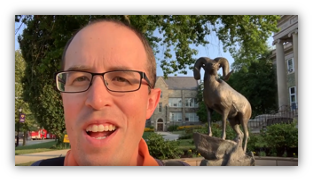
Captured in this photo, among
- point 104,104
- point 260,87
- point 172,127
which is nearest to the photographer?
point 104,104

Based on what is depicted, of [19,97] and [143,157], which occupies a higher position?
[19,97]

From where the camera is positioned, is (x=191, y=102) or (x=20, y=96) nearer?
(x=20, y=96)

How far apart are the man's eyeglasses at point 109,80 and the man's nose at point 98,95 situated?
17 mm

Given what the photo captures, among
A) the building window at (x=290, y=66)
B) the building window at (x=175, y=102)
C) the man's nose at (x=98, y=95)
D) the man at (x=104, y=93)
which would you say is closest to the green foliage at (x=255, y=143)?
the man at (x=104, y=93)

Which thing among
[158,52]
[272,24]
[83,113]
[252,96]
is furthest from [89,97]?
[252,96]

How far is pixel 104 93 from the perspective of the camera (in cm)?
97

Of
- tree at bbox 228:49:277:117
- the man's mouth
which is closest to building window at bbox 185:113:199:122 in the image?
tree at bbox 228:49:277:117

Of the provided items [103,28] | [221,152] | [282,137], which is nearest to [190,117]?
[282,137]

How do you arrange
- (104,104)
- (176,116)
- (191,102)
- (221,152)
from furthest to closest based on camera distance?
1. (191,102)
2. (176,116)
3. (221,152)
4. (104,104)

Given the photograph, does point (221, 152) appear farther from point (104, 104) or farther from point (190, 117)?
point (190, 117)

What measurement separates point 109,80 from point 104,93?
0.07 meters

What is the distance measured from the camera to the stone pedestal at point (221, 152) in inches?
218

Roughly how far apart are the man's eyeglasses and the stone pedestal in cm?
490

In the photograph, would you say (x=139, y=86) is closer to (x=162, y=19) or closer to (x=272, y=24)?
(x=162, y=19)
